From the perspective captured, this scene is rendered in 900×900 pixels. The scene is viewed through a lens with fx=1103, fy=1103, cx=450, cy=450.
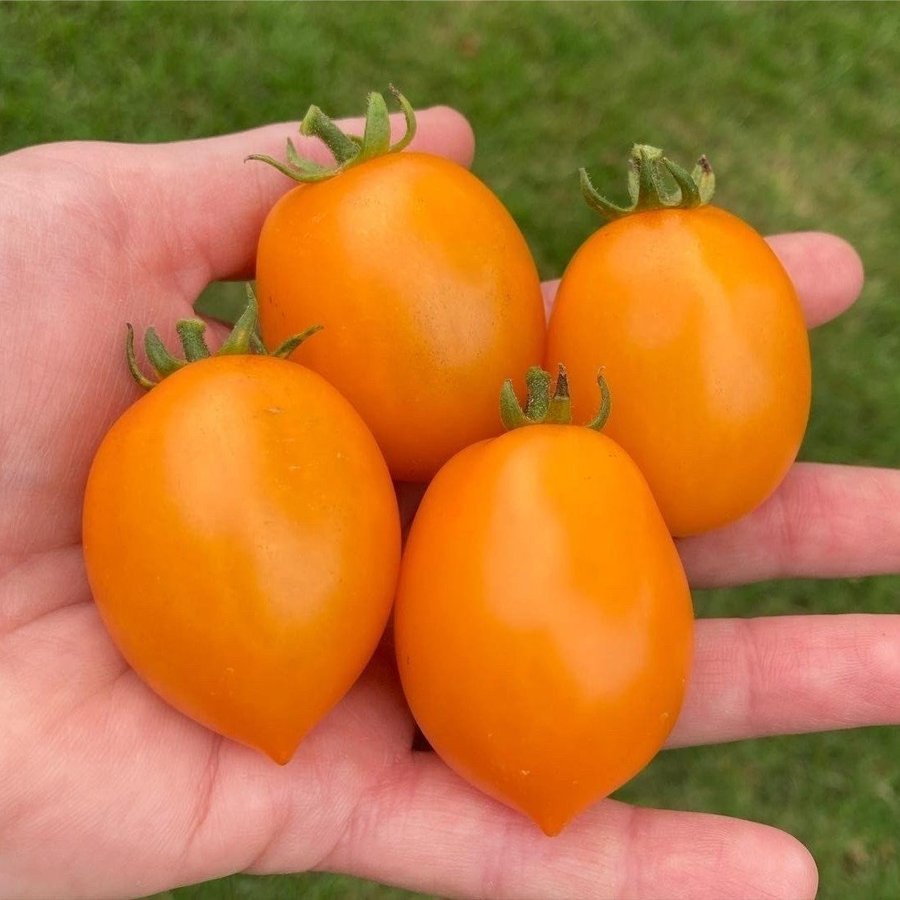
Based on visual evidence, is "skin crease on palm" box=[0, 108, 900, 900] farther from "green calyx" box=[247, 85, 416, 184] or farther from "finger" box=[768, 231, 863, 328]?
"finger" box=[768, 231, 863, 328]

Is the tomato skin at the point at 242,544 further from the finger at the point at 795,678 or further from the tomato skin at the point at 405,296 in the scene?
the finger at the point at 795,678

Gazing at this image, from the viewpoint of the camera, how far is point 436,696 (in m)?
2.03

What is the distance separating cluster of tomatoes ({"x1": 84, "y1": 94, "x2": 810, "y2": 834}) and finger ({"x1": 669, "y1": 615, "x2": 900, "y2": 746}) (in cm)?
43

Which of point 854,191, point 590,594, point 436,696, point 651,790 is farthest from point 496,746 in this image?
point 854,191

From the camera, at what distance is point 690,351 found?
2.12 m

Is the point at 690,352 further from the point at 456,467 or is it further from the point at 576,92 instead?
the point at 576,92

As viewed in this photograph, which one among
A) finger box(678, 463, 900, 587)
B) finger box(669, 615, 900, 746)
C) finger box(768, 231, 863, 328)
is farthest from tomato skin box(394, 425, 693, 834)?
finger box(768, 231, 863, 328)

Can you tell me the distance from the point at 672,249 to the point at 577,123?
5.46 feet

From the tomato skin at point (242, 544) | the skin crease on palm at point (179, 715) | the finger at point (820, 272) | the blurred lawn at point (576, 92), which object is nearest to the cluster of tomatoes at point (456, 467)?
the tomato skin at point (242, 544)

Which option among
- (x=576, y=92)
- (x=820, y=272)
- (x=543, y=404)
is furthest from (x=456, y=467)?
(x=576, y=92)

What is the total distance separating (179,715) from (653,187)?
56.2 inches

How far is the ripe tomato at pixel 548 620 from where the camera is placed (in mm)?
1917

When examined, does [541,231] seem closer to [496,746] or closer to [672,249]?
[672,249]

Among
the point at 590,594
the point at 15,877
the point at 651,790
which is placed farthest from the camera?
the point at 651,790
